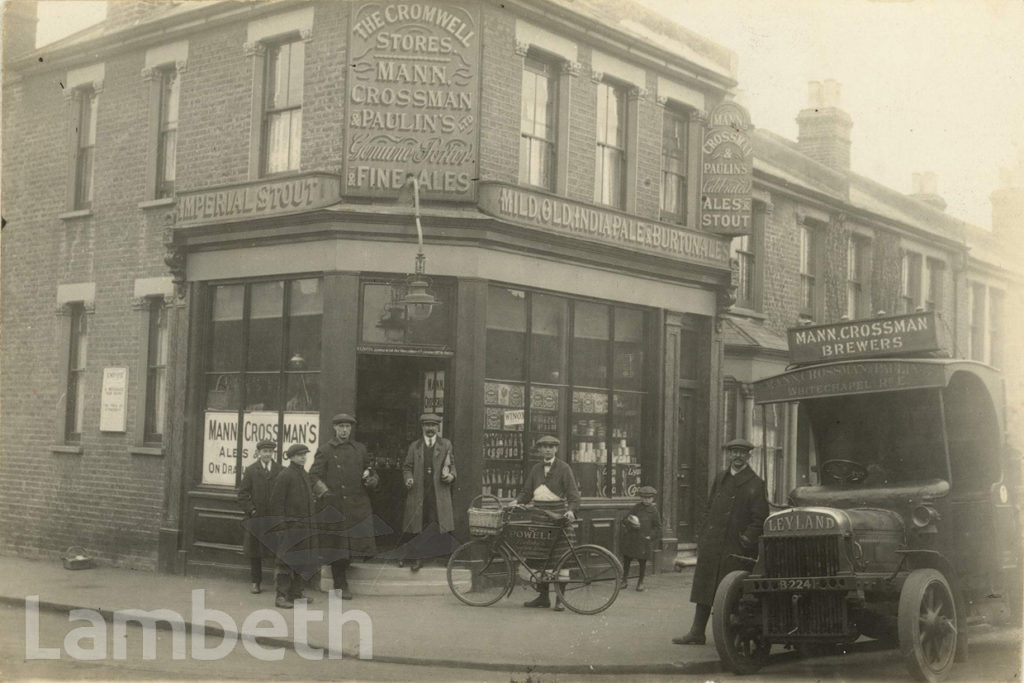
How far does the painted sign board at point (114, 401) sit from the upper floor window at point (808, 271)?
1221 cm

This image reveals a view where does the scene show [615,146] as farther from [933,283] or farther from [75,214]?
[933,283]

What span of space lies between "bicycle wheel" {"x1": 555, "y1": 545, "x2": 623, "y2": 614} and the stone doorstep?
1540 mm

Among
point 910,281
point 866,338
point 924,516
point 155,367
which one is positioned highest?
point 910,281

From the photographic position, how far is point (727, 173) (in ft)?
59.3

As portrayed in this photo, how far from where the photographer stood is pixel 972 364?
1084cm

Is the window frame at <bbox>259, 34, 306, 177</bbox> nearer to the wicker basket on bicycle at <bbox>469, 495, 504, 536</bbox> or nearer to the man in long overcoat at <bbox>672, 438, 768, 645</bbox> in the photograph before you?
the wicker basket on bicycle at <bbox>469, 495, 504, 536</bbox>

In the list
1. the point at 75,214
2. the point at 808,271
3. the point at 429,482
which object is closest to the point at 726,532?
the point at 429,482

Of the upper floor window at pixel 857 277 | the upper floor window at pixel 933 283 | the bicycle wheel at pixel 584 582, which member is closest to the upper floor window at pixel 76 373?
the bicycle wheel at pixel 584 582

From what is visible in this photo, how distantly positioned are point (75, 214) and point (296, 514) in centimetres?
709

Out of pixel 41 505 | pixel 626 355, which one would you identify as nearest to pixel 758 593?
pixel 626 355

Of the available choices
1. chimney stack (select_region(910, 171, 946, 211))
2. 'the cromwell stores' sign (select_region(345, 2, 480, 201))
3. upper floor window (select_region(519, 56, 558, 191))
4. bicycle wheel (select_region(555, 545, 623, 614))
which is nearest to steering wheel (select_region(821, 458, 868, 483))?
bicycle wheel (select_region(555, 545, 623, 614))

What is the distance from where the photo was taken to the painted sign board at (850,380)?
1041 cm

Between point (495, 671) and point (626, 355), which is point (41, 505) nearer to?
point (626, 355)

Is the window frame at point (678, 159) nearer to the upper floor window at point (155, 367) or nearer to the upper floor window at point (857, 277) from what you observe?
the upper floor window at point (857, 277)
